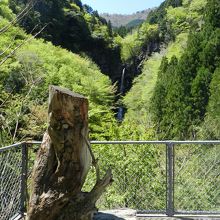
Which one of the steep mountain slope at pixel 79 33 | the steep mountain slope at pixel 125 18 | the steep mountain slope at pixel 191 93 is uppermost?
the steep mountain slope at pixel 125 18

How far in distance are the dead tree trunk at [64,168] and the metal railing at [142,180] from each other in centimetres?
65

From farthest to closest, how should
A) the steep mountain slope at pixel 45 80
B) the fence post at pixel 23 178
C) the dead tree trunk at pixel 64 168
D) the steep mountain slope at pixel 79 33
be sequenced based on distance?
the steep mountain slope at pixel 79 33
the steep mountain slope at pixel 45 80
the fence post at pixel 23 178
the dead tree trunk at pixel 64 168

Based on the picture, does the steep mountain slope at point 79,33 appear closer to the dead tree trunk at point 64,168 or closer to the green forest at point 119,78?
the green forest at point 119,78

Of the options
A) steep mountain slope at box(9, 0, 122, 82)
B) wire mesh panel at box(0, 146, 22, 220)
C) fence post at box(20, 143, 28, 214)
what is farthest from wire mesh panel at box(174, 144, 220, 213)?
steep mountain slope at box(9, 0, 122, 82)

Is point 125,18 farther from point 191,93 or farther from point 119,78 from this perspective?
point 191,93

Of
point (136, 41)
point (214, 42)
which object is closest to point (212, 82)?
point (214, 42)

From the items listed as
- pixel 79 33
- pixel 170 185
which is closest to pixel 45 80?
pixel 170 185

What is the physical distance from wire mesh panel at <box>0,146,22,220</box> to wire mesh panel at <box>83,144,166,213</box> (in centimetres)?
159

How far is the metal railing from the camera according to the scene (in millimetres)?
4730

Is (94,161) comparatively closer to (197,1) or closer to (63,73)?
(63,73)

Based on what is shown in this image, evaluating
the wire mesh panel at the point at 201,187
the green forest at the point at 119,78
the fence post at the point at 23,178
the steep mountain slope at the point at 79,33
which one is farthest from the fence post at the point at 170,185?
the steep mountain slope at the point at 79,33

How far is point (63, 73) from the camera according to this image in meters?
23.6

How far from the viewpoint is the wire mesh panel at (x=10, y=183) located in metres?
4.57

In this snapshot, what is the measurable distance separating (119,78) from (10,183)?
5566cm
